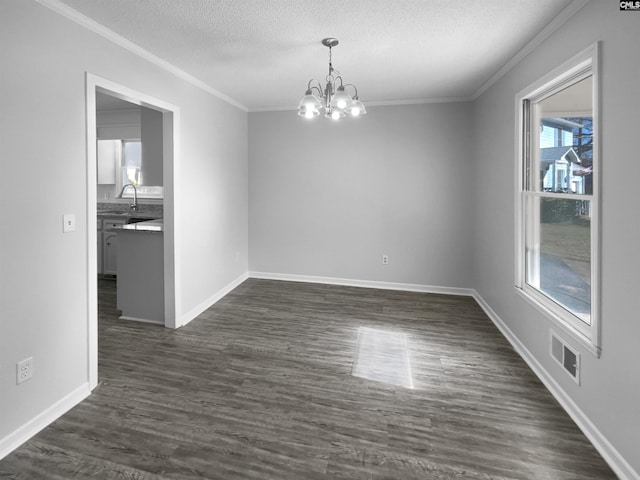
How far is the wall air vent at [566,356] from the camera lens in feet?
7.08

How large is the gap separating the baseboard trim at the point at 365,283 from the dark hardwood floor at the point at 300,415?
1.21m

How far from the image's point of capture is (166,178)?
3.50 metres

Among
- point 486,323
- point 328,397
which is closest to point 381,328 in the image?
point 486,323

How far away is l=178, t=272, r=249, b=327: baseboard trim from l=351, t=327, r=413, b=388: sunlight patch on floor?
179cm

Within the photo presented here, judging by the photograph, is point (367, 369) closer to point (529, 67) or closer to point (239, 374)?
point (239, 374)

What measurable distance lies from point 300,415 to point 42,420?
1502 mm

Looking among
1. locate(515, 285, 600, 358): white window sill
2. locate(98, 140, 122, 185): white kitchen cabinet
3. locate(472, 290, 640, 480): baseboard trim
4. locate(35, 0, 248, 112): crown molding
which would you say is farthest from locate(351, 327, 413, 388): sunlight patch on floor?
locate(98, 140, 122, 185): white kitchen cabinet

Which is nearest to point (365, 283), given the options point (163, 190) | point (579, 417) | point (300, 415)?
point (163, 190)

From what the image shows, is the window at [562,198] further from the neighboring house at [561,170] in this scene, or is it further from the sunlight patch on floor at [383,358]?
the sunlight patch on floor at [383,358]

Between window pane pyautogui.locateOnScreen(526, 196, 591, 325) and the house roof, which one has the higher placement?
the house roof

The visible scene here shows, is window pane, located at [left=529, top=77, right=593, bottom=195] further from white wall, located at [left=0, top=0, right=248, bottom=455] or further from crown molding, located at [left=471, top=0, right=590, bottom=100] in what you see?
white wall, located at [left=0, top=0, right=248, bottom=455]

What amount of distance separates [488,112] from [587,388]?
293 centimetres

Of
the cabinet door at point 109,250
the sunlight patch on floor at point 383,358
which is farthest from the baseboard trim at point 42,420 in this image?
the cabinet door at point 109,250

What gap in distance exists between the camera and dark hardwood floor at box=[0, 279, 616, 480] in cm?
179
